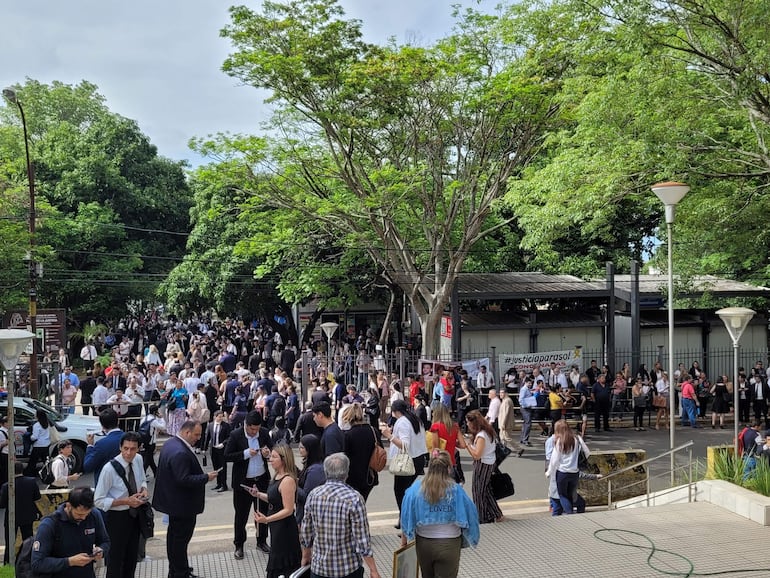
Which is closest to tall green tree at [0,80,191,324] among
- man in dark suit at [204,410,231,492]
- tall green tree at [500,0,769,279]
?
man in dark suit at [204,410,231,492]

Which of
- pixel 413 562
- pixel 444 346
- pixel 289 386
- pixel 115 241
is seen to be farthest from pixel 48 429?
pixel 115 241

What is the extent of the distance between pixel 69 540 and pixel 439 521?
2.91 m

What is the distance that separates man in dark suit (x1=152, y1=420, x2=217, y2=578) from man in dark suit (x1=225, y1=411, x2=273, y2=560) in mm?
1286

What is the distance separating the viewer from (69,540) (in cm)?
554

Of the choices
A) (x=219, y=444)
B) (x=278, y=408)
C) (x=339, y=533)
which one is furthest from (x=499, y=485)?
(x=278, y=408)

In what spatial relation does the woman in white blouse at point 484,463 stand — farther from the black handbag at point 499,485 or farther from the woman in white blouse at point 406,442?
the woman in white blouse at point 406,442

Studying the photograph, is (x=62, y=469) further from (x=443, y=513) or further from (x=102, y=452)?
(x=443, y=513)

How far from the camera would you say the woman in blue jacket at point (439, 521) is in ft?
19.2

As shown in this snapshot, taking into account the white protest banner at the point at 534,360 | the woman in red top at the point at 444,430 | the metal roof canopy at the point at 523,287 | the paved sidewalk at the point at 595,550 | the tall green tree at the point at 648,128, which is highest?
the tall green tree at the point at 648,128

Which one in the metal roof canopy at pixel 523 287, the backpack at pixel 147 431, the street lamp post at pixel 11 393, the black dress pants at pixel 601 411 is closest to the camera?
the street lamp post at pixel 11 393

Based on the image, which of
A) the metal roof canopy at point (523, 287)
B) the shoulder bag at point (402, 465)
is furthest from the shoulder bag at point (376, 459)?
the metal roof canopy at point (523, 287)

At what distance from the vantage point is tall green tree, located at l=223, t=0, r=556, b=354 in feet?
62.2

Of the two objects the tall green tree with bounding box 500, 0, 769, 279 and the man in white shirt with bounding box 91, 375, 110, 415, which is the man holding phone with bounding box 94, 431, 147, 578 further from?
the man in white shirt with bounding box 91, 375, 110, 415

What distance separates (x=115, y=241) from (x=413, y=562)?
3276cm
